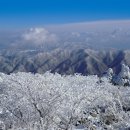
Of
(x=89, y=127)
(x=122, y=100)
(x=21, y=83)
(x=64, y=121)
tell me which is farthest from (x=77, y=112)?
(x=122, y=100)

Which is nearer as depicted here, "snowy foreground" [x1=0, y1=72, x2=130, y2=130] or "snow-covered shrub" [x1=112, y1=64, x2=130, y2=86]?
"snowy foreground" [x1=0, y1=72, x2=130, y2=130]

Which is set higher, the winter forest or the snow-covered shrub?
the winter forest

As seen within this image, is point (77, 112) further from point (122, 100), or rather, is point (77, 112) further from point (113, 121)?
point (122, 100)

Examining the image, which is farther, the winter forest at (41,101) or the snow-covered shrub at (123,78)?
the snow-covered shrub at (123,78)

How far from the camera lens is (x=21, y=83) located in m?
29.6

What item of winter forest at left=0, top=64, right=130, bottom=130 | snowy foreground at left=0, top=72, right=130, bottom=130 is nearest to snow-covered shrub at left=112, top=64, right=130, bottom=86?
winter forest at left=0, top=64, right=130, bottom=130

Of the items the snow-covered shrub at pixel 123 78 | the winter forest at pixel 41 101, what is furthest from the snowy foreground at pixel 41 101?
the snow-covered shrub at pixel 123 78

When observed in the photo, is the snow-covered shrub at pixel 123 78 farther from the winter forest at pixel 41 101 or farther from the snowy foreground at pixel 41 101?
the snowy foreground at pixel 41 101

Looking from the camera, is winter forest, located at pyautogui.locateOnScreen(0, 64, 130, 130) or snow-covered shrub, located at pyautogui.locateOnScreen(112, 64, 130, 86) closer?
winter forest, located at pyautogui.locateOnScreen(0, 64, 130, 130)

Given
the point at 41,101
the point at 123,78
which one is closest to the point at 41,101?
the point at 41,101

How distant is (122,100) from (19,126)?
21.6 m

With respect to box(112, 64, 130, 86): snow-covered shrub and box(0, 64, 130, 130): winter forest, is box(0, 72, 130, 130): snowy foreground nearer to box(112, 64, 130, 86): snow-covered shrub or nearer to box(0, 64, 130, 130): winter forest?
box(0, 64, 130, 130): winter forest

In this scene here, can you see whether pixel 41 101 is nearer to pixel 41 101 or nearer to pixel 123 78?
pixel 41 101

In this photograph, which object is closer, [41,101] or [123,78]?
[41,101]
